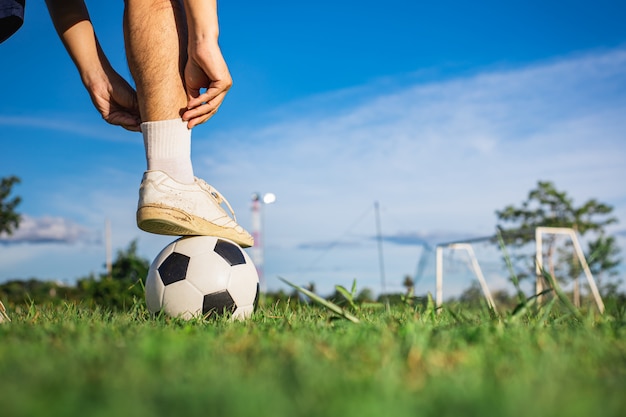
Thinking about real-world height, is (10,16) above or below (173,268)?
above

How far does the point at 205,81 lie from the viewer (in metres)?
3.63

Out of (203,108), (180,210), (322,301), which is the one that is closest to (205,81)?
(203,108)

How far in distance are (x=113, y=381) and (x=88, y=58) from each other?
3.46 metres

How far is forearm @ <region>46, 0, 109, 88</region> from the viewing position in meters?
4.04

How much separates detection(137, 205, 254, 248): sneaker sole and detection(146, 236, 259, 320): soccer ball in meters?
0.07

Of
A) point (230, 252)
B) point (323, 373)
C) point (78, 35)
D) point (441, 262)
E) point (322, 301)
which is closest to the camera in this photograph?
point (323, 373)

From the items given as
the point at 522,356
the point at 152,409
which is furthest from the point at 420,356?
the point at 152,409

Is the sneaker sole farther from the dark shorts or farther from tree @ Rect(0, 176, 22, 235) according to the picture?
tree @ Rect(0, 176, 22, 235)

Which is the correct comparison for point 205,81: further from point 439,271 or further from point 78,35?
point 439,271

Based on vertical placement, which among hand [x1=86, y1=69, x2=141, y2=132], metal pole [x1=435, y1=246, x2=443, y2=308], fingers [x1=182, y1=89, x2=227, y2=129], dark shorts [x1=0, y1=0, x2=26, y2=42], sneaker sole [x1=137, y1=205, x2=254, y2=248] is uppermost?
dark shorts [x1=0, y1=0, x2=26, y2=42]

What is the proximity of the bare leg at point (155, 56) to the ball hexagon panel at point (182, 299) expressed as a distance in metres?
1.10

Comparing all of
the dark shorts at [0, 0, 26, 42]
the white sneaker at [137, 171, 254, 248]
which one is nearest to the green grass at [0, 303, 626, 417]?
the white sneaker at [137, 171, 254, 248]

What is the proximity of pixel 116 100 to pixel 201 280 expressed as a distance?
1.65m

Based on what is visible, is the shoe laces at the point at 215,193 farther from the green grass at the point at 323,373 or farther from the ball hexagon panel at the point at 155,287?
the green grass at the point at 323,373
